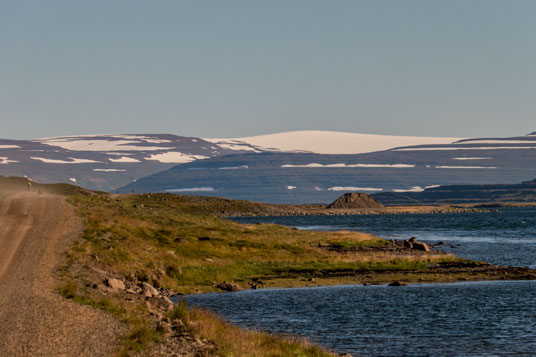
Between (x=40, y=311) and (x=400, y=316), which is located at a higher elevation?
(x=40, y=311)

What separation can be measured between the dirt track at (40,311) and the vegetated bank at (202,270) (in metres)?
0.94

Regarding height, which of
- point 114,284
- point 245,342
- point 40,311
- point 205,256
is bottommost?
point 205,256

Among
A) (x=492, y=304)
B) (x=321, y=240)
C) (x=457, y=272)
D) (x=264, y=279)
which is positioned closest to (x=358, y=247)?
(x=321, y=240)

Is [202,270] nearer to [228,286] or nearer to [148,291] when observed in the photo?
[228,286]

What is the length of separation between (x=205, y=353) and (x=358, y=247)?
6698cm

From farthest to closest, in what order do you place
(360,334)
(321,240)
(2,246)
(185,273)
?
(321,240)
(185,273)
(2,246)
(360,334)

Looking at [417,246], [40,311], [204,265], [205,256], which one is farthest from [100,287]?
[417,246]

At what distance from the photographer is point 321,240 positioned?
331ft

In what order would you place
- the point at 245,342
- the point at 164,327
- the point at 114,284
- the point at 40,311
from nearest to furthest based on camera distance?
the point at 164,327, the point at 40,311, the point at 245,342, the point at 114,284

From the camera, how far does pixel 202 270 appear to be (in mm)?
62625

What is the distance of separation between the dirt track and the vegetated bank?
3.07 ft

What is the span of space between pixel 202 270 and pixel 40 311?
3079 centimetres

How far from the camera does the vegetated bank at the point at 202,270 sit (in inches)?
1258

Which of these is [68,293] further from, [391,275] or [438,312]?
[391,275]
